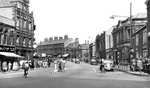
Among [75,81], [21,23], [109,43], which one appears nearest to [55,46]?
[109,43]

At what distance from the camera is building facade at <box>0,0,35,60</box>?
41625 millimetres

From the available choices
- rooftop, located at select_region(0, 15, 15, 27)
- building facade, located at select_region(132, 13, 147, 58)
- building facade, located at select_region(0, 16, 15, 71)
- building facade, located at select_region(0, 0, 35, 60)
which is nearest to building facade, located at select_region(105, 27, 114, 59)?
building facade, located at select_region(132, 13, 147, 58)

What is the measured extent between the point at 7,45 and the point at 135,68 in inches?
854

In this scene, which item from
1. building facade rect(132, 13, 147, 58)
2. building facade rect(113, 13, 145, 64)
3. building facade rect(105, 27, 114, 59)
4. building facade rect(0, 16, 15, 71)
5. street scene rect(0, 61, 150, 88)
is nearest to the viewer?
street scene rect(0, 61, 150, 88)

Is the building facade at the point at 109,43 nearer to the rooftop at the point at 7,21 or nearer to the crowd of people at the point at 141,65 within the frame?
the rooftop at the point at 7,21

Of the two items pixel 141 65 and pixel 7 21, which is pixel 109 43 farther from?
pixel 141 65

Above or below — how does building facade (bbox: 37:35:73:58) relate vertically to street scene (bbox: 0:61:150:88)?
above

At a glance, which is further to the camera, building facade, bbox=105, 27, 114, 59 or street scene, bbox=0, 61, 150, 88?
building facade, bbox=105, 27, 114, 59

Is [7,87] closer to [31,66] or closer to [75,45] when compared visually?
[31,66]

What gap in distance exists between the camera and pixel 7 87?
42.9 ft

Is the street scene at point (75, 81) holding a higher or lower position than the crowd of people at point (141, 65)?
lower

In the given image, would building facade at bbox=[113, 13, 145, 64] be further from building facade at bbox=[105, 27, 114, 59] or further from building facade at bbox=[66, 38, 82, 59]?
building facade at bbox=[66, 38, 82, 59]

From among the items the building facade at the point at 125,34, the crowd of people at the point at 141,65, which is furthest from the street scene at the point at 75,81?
the building facade at the point at 125,34

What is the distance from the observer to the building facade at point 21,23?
4162cm
